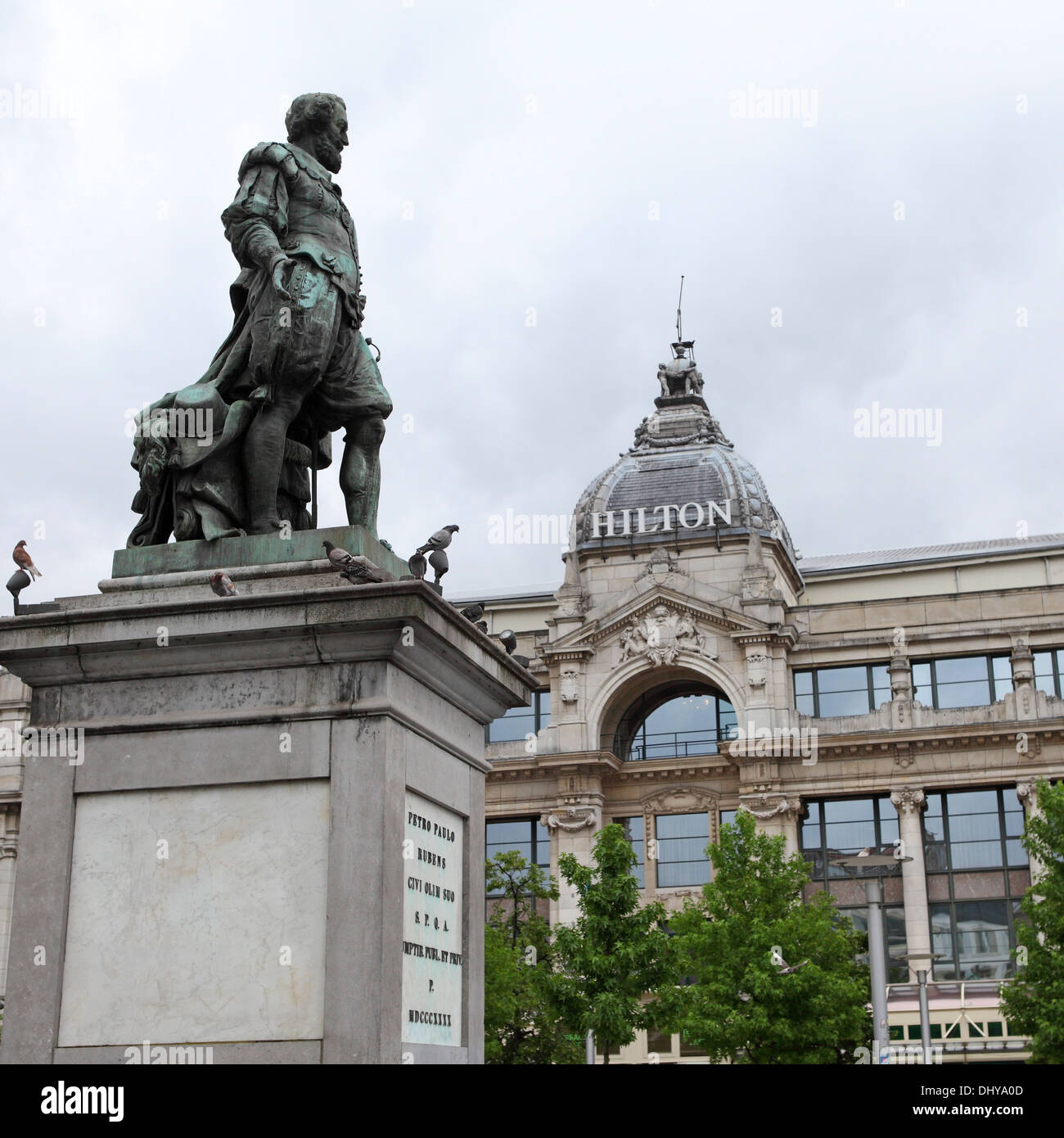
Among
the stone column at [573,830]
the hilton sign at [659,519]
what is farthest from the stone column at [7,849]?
the hilton sign at [659,519]

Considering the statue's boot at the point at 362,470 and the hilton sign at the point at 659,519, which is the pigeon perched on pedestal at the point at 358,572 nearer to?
the statue's boot at the point at 362,470

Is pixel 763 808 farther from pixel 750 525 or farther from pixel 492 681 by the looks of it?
pixel 492 681

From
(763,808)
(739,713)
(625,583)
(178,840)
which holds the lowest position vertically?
(178,840)

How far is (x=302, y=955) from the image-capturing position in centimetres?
732

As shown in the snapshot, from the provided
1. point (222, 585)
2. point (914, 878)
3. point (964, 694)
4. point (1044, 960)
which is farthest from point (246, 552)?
point (964, 694)

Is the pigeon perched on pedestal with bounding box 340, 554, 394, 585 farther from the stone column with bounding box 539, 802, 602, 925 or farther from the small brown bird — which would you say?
the stone column with bounding box 539, 802, 602, 925

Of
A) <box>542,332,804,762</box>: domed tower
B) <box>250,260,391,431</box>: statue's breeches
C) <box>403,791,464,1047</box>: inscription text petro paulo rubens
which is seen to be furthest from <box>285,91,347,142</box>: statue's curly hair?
<box>542,332,804,762</box>: domed tower

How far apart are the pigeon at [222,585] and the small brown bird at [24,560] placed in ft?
4.17

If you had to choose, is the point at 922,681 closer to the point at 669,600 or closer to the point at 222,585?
the point at 669,600

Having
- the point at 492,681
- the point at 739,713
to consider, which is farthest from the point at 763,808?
the point at 492,681

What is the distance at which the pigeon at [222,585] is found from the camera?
7.78 meters

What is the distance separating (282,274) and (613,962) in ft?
107

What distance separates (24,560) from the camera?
842 cm
